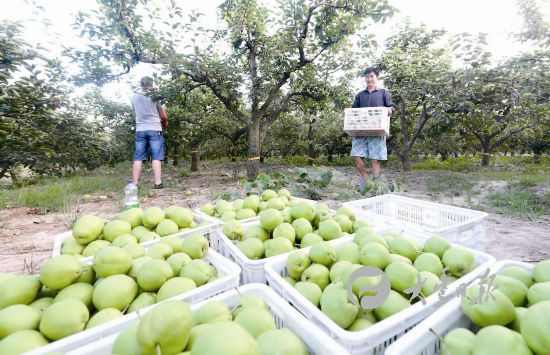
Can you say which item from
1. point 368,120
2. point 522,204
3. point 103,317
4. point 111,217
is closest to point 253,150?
point 368,120

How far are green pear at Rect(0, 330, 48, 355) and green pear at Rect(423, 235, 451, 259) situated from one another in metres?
1.67

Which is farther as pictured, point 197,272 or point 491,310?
point 197,272

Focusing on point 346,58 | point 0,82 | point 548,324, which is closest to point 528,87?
point 346,58

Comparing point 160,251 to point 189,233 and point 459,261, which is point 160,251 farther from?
point 459,261

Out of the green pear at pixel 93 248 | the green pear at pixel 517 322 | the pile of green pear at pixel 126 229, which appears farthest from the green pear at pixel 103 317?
the green pear at pixel 517 322

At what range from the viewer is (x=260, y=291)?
1.18 metres

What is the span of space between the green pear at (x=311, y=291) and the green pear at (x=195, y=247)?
0.59 metres

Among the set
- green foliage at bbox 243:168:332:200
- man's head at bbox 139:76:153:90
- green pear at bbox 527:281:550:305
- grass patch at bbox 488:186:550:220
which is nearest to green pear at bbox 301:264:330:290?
green pear at bbox 527:281:550:305

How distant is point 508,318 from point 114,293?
4.65 feet

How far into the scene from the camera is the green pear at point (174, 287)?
1.20m

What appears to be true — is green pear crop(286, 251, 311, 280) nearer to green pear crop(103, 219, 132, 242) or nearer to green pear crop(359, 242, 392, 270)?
green pear crop(359, 242, 392, 270)

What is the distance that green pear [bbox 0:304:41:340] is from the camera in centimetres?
97

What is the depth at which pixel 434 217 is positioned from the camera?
2770mm

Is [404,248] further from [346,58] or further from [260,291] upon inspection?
[346,58]
